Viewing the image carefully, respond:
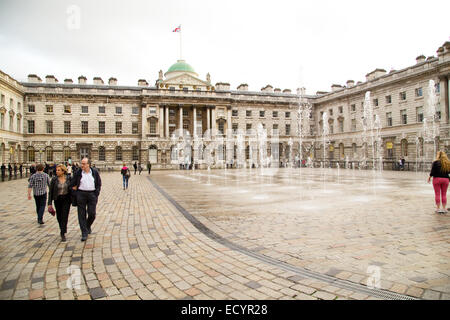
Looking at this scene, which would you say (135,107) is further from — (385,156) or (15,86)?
(385,156)

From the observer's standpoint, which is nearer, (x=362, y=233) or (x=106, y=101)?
(x=362, y=233)

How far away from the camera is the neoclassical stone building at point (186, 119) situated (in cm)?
3856

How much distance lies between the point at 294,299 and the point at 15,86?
167 feet

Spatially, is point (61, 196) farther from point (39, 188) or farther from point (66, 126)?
point (66, 126)

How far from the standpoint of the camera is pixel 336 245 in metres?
5.47

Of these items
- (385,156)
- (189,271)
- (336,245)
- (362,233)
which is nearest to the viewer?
(189,271)

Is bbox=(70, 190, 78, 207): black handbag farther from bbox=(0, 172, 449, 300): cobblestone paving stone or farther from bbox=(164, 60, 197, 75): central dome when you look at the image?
bbox=(164, 60, 197, 75): central dome

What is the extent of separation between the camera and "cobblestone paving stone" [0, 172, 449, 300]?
3621 mm

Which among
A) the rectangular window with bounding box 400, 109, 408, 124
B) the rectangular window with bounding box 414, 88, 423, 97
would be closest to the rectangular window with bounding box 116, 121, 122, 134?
the rectangular window with bounding box 400, 109, 408, 124

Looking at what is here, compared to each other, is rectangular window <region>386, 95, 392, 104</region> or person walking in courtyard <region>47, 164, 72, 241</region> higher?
rectangular window <region>386, 95, 392, 104</region>

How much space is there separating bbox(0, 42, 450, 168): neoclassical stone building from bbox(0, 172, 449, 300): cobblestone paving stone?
126 feet

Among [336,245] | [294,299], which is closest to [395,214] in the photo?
[336,245]

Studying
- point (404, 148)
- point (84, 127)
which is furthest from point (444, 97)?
point (84, 127)

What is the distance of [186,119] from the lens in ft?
174
